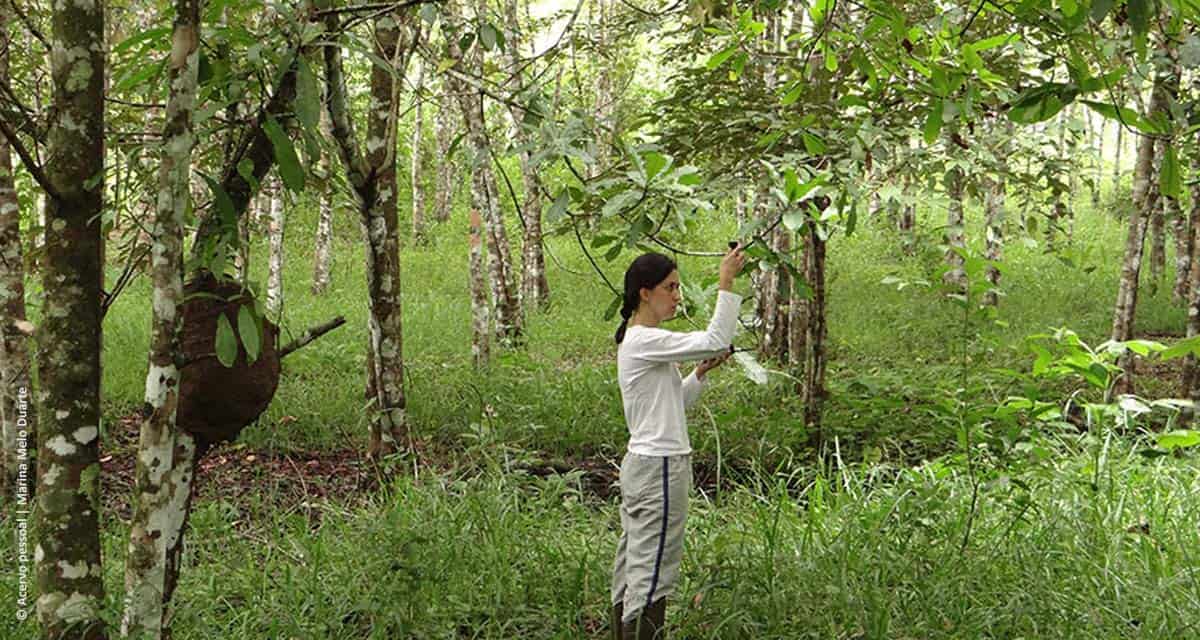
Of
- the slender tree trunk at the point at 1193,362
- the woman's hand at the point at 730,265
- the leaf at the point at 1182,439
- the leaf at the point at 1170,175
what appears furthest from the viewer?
the slender tree trunk at the point at 1193,362

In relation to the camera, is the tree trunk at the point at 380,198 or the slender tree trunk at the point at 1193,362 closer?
the tree trunk at the point at 380,198

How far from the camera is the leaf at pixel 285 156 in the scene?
2.36 meters

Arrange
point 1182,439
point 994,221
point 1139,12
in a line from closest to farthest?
→ 1. point 1139,12
2. point 1182,439
3. point 994,221

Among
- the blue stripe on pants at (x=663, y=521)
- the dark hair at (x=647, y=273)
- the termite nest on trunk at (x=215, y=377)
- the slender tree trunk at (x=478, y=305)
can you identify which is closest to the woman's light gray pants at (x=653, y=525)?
the blue stripe on pants at (x=663, y=521)

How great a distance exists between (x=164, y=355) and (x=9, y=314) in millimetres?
3370

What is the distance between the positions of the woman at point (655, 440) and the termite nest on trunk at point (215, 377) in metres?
1.29

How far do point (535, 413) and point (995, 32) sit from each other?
446 centimetres

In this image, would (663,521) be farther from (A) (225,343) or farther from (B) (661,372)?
(A) (225,343)

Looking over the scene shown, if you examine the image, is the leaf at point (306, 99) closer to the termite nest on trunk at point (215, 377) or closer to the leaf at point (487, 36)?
the termite nest on trunk at point (215, 377)

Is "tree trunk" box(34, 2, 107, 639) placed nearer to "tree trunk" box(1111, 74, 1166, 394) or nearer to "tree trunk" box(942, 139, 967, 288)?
"tree trunk" box(942, 139, 967, 288)

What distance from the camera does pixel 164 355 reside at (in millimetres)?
2471

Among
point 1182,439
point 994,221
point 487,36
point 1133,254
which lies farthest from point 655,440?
point 1133,254

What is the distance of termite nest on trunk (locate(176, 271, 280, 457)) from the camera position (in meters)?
2.86

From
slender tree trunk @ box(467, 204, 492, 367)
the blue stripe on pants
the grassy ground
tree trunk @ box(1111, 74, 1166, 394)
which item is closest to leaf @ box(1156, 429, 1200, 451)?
the grassy ground
